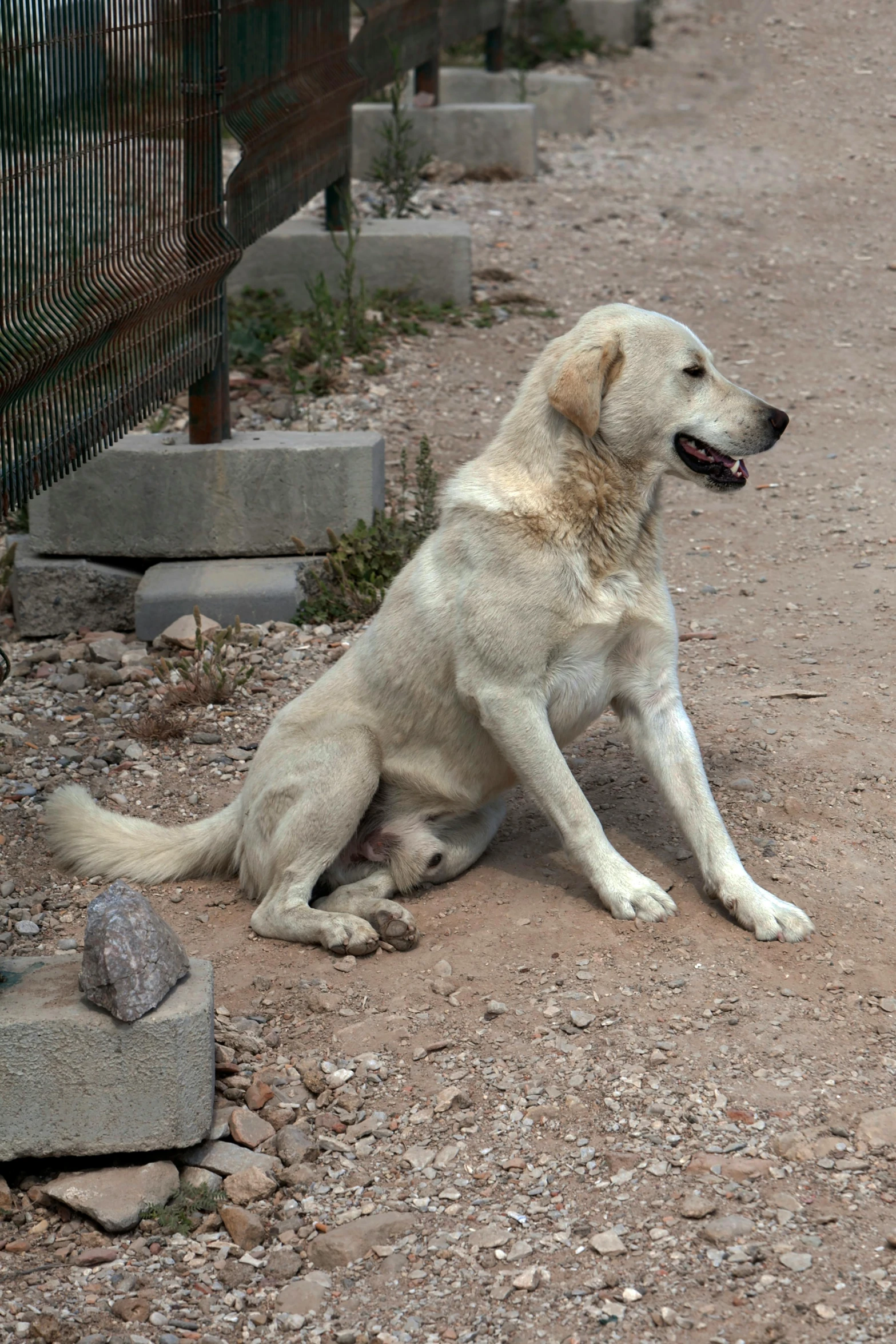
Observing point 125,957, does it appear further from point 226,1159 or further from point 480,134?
point 480,134

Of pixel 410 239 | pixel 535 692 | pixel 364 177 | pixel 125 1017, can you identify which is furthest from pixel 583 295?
pixel 125 1017

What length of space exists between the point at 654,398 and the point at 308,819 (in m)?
1.52

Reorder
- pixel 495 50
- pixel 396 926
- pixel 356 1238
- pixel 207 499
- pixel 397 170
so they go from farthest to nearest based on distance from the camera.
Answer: pixel 495 50 < pixel 397 170 < pixel 207 499 < pixel 396 926 < pixel 356 1238

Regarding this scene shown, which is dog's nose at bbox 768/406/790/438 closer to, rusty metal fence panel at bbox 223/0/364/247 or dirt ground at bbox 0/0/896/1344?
dirt ground at bbox 0/0/896/1344

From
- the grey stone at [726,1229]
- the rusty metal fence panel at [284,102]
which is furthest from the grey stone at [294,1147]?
the rusty metal fence panel at [284,102]

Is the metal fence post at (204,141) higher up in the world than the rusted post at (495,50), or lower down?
lower down

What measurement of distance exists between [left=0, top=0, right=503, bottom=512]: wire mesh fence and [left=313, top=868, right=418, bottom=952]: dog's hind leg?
154 centimetres

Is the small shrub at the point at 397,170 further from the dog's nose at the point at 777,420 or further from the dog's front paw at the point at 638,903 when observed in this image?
the dog's front paw at the point at 638,903

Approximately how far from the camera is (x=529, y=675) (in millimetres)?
3863

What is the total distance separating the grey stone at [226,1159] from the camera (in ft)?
10.5

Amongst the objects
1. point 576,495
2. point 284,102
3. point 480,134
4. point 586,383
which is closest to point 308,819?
point 576,495

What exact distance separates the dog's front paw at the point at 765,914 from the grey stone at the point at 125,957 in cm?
153

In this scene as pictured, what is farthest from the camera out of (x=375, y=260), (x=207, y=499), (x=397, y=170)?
(x=397, y=170)

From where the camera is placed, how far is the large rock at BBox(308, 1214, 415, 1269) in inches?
114
